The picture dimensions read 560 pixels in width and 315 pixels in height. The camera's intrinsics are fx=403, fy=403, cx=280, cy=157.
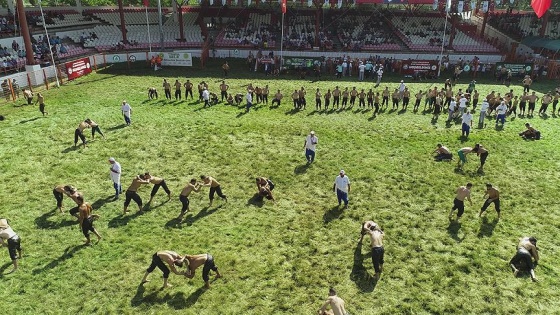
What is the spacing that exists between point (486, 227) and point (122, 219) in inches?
502

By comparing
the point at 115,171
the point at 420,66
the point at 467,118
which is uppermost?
the point at 420,66

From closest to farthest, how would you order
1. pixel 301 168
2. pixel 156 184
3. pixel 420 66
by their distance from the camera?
pixel 156 184, pixel 301 168, pixel 420 66

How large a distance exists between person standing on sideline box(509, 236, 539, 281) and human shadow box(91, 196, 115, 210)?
551 inches

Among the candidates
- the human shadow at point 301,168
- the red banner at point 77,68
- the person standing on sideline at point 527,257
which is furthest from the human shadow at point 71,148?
the person standing on sideline at point 527,257

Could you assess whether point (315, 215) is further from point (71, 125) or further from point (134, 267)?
point (71, 125)

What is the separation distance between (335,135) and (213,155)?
6635mm

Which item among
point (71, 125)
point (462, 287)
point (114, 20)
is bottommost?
point (462, 287)

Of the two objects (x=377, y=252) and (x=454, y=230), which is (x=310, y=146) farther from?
(x=377, y=252)

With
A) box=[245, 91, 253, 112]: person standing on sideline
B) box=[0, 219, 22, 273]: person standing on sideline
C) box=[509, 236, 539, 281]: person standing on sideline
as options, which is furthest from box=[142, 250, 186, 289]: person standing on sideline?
box=[245, 91, 253, 112]: person standing on sideline

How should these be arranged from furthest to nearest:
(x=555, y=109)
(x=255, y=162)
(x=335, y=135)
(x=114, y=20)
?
(x=114, y=20) → (x=555, y=109) → (x=335, y=135) → (x=255, y=162)

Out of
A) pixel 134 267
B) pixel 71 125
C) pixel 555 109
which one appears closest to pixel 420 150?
pixel 555 109

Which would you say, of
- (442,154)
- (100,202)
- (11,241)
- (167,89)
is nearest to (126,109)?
(167,89)

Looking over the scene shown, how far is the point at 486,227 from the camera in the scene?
45.5ft

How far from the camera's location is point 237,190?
16469mm
